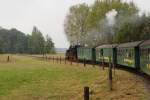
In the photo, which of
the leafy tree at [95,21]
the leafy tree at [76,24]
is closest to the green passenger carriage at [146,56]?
the leafy tree at [95,21]

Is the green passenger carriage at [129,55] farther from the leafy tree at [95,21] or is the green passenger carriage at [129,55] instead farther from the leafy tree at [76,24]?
the leafy tree at [76,24]

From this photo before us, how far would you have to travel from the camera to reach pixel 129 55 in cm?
2970

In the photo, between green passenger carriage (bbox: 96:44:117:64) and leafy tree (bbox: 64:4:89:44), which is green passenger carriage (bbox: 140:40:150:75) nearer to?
green passenger carriage (bbox: 96:44:117:64)

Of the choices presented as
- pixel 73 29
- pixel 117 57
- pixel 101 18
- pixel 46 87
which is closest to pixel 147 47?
pixel 46 87

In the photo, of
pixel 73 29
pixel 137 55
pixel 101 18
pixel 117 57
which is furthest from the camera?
pixel 73 29

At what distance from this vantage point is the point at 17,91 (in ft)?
71.5

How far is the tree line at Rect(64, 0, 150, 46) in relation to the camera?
198 feet

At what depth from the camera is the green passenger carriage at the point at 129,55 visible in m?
27.2

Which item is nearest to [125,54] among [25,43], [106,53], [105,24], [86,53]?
[106,53]

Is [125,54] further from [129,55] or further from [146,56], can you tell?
[146,56]

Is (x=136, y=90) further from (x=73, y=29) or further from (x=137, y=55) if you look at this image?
(x=73, y=29)

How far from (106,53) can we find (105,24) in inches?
1123

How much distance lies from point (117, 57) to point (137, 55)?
9.36 metres

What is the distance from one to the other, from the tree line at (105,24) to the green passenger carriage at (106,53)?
44.4 feet
